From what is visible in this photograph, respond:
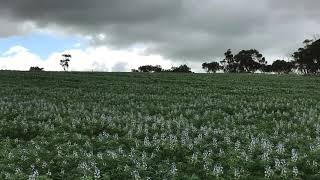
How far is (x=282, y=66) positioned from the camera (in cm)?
17725

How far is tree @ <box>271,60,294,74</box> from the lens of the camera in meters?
174

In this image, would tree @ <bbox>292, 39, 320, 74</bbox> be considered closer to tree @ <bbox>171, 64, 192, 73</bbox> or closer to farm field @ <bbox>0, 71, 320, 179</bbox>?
tree @ <bbox>171, 64, 192, 73</bbox>

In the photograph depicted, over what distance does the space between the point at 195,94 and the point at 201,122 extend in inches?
743

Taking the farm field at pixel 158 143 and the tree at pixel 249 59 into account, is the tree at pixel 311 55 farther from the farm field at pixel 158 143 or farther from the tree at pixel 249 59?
the farm field at pixel 158 143

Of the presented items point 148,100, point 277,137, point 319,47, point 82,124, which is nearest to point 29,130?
point 82,124

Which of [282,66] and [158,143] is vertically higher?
[282,66]

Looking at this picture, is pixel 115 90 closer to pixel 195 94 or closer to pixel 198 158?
pixel 195 94

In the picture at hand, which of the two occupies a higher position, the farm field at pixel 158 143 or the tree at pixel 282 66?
the tree at pixel 282 66

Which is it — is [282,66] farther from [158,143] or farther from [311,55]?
[158,143]

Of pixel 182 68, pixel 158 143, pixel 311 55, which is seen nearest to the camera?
pixel 158 143

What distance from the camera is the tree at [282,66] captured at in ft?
571

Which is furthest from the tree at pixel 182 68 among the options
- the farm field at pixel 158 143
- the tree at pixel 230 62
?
the farm field at pixel 158 143

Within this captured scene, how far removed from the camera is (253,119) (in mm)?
29516

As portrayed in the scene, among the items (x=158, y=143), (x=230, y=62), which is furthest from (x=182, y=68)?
(x=158, y=143)
